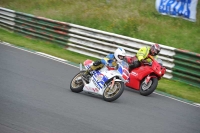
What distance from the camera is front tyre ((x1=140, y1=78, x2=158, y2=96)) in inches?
477

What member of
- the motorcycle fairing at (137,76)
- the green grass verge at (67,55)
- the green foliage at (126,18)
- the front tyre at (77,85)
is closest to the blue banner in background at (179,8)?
the green foliage at (126,18)

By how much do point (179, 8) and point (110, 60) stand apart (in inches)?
312

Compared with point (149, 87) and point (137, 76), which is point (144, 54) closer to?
point (137, 76)

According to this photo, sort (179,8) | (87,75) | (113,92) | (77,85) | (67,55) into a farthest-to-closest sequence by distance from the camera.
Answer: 1. (179,8)
2. (67,55)
3. (77,85)
4. (87,75)
5. (113,92)

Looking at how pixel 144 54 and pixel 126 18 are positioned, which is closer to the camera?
pixel 144 54

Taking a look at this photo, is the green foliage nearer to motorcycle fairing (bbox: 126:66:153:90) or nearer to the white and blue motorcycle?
motorcycle fairing (bbox: 126:66:153:90)

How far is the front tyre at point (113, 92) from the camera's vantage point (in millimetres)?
10086

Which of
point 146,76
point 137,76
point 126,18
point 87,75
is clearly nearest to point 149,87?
point 146,76

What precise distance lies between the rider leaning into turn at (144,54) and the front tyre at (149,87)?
0.58 meters

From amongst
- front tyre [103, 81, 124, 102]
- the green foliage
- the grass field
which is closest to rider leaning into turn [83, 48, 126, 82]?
front tyre [103, 81, 124, 102]

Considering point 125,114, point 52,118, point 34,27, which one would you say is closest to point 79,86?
point 125,114

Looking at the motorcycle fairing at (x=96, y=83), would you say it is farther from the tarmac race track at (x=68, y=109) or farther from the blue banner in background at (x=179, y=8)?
the blue banner in background at (x=179, y=8)

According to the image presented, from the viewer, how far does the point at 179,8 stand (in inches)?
692

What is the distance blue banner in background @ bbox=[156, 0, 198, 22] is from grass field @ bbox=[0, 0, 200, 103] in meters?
0.34
